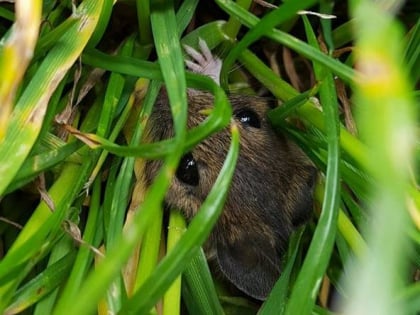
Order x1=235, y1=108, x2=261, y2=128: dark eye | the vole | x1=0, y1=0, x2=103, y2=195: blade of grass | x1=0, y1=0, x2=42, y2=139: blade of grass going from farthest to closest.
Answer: x1=235, y1=108, x2=261, y2=128: dark eye, the vole, x1=0, y1=0, x2=103, y2=195: blade of grass, x1=0, y1=0, x2=42, y2=139: blade of grass

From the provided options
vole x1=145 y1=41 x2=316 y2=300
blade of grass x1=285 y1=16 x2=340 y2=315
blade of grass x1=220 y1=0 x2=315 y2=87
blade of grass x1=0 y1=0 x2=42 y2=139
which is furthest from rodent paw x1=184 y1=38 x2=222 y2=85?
blade of grass x1=0 y1=0 x2=42 y2=139

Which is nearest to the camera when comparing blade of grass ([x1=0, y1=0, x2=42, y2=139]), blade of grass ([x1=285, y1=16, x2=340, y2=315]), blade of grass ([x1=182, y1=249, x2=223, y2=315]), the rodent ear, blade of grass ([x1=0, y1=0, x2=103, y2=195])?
blade of grass ([x1=0, y1=0, x2=42, y2=139])

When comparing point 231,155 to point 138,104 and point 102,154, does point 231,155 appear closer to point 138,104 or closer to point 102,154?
point 102,154

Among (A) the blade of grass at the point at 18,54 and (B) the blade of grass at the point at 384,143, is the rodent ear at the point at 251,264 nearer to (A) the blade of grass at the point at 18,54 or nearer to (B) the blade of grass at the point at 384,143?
(A) the blade of grass at the point at 18,54

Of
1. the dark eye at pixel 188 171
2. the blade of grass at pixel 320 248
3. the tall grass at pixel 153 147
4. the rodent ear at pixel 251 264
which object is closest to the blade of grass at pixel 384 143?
the tall grass at pixel 153 147

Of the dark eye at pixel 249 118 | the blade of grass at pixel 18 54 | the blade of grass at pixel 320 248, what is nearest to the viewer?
the blade of grass at pixel 18 54

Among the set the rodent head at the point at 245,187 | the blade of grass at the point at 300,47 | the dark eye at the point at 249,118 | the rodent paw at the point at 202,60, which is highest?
the blade of grass at the point at 300,47

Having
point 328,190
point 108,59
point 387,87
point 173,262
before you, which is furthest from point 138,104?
point 387,87

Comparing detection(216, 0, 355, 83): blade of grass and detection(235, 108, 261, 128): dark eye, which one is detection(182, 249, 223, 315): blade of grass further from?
detection(216, 0, 355, 83): blade of grass
